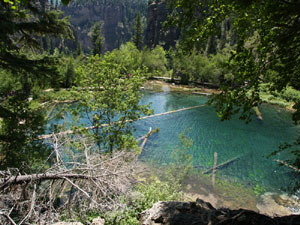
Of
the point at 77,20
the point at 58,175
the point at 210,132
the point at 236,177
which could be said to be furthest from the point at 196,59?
the point at 77,20

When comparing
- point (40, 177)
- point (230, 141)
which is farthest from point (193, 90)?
point (40, 177)

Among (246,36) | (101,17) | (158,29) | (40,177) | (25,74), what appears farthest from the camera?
(101,17)

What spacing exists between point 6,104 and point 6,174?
211 inches

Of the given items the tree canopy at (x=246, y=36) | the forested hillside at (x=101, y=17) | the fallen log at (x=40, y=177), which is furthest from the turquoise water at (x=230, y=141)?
the forested hillside at (x=101, y=17)

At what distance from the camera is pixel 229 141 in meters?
16.9

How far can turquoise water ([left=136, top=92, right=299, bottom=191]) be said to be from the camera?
40.4ft

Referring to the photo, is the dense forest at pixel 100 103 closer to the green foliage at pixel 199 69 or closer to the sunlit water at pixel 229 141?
the sunlit water at pixel 229 141

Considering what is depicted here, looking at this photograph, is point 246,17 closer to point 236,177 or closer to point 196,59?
point 236,177

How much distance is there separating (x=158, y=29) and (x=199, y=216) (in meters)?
91.5

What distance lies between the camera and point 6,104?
7.57 m

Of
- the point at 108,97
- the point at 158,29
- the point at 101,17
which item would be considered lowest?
the point at 108,97

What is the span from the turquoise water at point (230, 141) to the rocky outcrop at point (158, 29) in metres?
66.2

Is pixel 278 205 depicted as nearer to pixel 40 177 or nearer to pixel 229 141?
pixel 229 141

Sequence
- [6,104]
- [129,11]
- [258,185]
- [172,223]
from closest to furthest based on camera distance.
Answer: [172,223] < [6,104] < [258,185] < [129,11]
